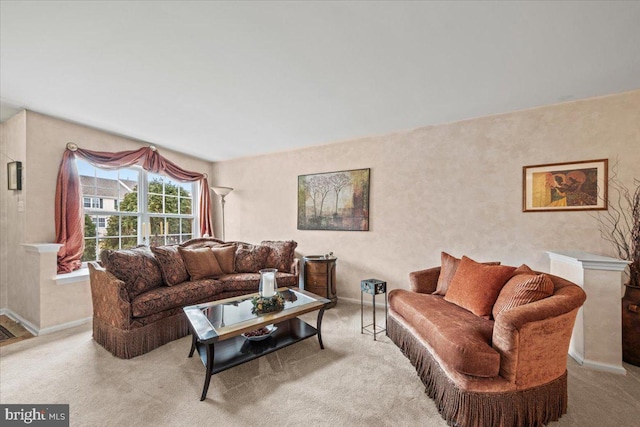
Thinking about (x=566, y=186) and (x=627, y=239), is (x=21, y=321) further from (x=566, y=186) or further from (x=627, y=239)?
(x=627, y=239)

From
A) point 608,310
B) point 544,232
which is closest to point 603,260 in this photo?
point 608,310

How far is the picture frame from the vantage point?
2.96 m

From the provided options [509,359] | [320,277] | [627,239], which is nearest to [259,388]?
[509,359]

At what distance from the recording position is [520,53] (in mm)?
1914

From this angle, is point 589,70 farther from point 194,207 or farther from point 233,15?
point 194,207

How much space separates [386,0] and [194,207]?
482cm

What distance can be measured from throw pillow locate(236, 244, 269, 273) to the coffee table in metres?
1.08

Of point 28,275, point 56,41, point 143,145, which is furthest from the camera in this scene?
point 143,145

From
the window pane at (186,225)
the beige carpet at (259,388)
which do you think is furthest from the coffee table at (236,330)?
the window pane at (186,225)

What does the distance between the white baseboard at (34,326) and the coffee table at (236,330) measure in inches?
76.4

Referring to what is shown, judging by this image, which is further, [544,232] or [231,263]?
[231,263]

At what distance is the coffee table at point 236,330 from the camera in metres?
1.82

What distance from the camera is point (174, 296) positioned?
8.73ft

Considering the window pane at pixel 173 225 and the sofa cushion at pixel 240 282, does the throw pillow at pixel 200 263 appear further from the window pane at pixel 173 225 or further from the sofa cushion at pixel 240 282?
the window pane at pixel 173 225
